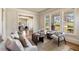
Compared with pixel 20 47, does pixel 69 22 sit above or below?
above

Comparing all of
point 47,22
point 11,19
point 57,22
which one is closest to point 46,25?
point 47,22

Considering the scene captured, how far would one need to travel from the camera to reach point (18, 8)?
2.07 m

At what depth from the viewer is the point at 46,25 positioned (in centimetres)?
217

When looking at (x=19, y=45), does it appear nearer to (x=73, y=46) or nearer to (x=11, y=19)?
(x=11, y=19)

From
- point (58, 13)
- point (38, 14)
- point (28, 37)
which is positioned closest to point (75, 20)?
point (58, 13)

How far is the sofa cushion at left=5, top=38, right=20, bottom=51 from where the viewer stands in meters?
2.05

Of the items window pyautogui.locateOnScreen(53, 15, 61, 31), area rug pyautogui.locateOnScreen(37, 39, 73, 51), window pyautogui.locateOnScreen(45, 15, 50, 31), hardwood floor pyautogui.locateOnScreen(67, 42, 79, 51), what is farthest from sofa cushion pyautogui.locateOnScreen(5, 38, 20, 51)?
hardwood floor pyautogui.locateOnScreen(67, 42, 79, 51)

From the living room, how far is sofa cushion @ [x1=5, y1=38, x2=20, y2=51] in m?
0.03

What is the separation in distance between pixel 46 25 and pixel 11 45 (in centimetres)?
68

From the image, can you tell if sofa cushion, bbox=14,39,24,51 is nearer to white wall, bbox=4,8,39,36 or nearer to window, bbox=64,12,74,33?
white wall, bbox=4,8,39,36

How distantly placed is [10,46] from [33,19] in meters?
0.59

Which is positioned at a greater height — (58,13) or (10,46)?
(58,13)
